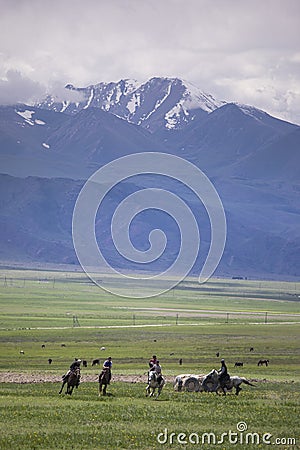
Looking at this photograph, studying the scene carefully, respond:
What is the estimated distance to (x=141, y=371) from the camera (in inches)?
2111

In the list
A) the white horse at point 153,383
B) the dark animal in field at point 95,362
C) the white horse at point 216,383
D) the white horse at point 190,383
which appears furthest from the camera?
the dark animal in field at point 95,362

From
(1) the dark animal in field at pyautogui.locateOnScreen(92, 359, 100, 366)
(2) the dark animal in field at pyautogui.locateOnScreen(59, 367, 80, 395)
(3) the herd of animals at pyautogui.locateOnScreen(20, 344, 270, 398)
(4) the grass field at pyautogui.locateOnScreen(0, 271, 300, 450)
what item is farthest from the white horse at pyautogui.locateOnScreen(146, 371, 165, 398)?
(1) the dark animal in field at pyautogui.locateOnScreen(92, 359, 100, 366)

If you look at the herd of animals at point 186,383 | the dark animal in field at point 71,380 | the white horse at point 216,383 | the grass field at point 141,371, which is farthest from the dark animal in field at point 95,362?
the dark animal in field at point 71,380

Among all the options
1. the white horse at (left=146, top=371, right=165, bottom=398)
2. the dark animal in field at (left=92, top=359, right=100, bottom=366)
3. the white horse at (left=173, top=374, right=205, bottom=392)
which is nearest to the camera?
the white horse at (left=146, top=371, right=165, bottom=398)

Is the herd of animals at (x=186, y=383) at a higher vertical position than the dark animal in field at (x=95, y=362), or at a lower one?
lower

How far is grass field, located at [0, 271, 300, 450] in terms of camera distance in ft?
89.8

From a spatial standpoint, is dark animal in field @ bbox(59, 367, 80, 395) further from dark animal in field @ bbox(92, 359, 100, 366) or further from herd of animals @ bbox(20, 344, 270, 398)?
dark animal in field @ bbox(92, 359, 100, 366)

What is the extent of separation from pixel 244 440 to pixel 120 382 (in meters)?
17.6

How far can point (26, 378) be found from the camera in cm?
4609

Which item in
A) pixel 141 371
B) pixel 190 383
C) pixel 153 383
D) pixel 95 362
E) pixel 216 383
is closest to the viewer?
pixel 153 383

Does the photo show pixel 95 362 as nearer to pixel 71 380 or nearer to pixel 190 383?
pixel 190 383

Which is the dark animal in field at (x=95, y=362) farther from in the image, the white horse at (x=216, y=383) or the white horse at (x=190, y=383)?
the white horse at (x=216, y=383)

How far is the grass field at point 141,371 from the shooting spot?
89.8 ft

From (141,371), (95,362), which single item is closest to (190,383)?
(141,371)
